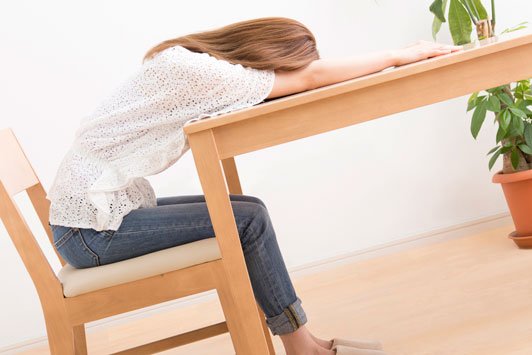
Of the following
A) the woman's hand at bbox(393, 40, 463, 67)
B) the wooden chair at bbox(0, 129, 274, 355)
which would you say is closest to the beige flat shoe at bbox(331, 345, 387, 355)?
the wooden chair at bbox(0, 129, 274, 355)

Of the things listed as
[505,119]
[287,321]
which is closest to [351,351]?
[287,321]

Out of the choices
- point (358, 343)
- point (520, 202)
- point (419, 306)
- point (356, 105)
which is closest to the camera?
point (356, 105)

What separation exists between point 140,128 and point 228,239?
0.37 meters

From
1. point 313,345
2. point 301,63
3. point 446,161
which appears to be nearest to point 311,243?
point 446,161

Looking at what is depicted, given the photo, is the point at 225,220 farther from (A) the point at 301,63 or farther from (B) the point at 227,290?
(A) the point at 301,63

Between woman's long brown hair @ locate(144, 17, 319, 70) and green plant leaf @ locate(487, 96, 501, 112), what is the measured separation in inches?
43.0

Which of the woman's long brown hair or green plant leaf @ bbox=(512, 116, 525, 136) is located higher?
the woman's long brown hair

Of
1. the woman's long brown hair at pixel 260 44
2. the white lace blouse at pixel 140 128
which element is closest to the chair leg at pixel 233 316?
the white lace blouse at pixel 140 128

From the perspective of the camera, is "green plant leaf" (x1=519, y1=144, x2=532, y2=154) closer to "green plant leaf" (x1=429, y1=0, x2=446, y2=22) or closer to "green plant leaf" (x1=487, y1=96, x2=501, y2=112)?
"green plant leaf" (x1=487, y1=96, x2=501, y2=112)

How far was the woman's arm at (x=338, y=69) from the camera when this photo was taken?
56.9 inches

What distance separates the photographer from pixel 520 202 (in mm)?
2438

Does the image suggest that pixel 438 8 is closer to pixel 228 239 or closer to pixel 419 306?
pixel 419 306

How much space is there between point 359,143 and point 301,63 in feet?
4.42

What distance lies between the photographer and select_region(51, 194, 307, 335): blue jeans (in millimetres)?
→ 1396
